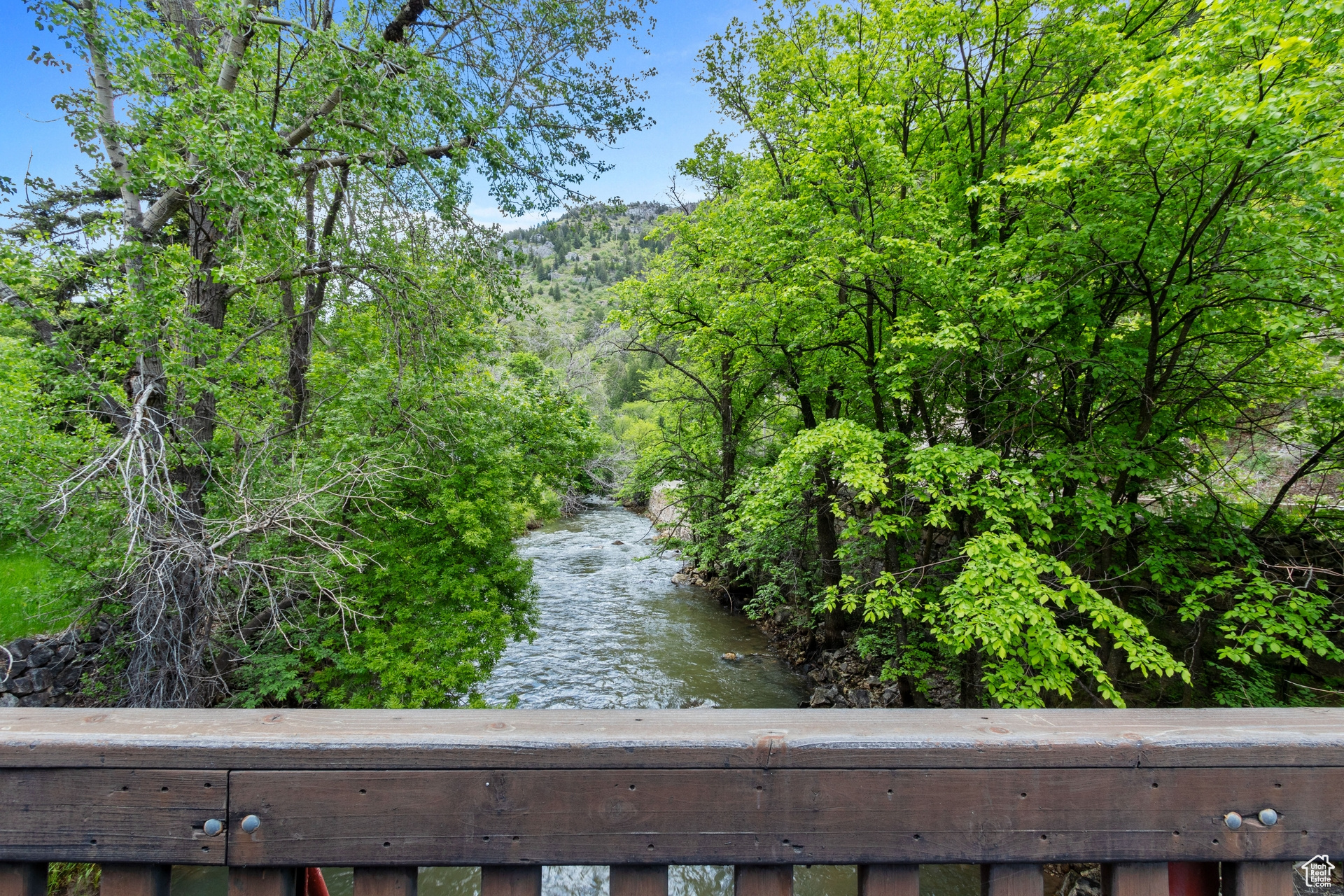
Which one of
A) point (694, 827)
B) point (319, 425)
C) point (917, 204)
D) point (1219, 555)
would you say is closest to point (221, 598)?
point (319, 425)

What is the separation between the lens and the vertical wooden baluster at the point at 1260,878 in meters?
0.94

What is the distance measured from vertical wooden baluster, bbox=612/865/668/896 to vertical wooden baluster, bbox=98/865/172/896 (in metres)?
0.73

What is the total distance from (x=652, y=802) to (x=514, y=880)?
0.86ft

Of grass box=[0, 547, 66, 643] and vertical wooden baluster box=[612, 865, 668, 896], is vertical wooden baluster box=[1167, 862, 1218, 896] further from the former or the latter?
grass box=[0, 547, 66, 643]

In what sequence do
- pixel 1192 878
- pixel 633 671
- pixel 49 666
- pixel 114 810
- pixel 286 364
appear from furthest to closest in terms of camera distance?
pixel 633 671 → pixel 286 364 → pixel 49 666 → pixel 1192 878 → pixel 114 810

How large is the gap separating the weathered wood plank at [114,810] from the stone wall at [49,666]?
7414 mm

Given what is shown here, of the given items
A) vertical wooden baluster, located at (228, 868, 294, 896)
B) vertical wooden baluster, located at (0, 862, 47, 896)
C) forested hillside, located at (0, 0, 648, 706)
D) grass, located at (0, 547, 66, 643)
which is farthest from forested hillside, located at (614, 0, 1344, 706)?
grass, located at (0, 547, 66, 643)

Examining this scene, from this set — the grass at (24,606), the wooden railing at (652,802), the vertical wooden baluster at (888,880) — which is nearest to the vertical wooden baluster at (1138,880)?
the wooden railing at (652,802)

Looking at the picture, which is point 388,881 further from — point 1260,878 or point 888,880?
point 1260,878

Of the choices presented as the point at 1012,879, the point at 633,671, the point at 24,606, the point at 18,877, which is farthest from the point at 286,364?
the point at 1012,879

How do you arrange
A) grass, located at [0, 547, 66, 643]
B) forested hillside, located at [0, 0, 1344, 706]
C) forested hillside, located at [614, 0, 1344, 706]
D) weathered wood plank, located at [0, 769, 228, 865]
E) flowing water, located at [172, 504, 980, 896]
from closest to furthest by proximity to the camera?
weathered wood plank, located at [0, 769, 228, 865] → forested hillside, located at [614, 0, 1344, 706] → forested hillside, located at [0, 0, 1344, 706] → flowing water, located at [172, 504, 980, 896] → grass, located at [0, 547, 66, 643]

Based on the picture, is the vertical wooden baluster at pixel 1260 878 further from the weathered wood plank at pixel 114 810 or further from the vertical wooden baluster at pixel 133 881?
the vertical wooden baluster at pixel 133 881

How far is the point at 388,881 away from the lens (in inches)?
36.5

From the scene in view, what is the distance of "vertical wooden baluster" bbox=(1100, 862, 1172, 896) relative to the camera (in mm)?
949
